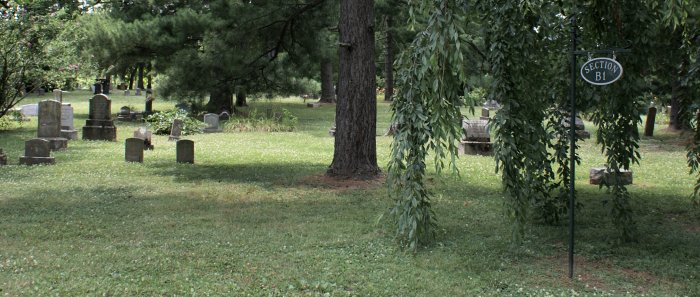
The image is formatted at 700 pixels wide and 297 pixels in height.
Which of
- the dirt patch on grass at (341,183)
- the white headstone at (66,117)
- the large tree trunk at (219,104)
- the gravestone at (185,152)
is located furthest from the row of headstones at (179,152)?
the large tree trunk at (219,104)

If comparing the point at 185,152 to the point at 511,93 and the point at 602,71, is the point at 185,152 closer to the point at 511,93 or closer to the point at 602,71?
the point at 511,93

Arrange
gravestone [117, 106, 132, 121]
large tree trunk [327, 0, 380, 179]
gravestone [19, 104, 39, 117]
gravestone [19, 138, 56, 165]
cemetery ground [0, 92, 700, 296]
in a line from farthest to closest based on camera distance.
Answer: gravestone [19, 104, 39, 117]
gravestone [117, 106, 132, 121]
gravestone [19, 138, 56, 165]
large tree trunk [327, 0, 380, 179]
cemetery ground [0, 92, 700, 296]

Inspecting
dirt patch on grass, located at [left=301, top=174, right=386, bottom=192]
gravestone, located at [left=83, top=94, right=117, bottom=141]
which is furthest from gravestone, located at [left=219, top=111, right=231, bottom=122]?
dirt patch on grass, located at [left=301, top=174, right=386, bottom=192]

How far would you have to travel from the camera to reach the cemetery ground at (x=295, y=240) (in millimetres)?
6074

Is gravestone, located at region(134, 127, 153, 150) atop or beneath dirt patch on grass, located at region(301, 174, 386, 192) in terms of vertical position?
atop

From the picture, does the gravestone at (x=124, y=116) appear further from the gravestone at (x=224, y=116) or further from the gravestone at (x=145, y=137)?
the gravestone at (x=145, y=137)

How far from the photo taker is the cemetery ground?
6074 millimetres

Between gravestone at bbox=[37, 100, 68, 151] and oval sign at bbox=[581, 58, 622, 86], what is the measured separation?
45.6ft

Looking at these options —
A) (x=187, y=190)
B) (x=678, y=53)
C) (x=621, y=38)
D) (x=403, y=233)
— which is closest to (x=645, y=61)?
(x=621, y=38)

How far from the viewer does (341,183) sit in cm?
1143

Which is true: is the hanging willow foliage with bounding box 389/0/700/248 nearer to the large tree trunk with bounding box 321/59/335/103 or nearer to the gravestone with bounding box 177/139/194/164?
the gravestone with bounding box 177/139/194/164

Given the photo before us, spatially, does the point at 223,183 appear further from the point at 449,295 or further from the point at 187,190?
the point at 449,295

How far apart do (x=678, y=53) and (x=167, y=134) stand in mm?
16338

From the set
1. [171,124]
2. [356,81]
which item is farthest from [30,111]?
[356,81]
